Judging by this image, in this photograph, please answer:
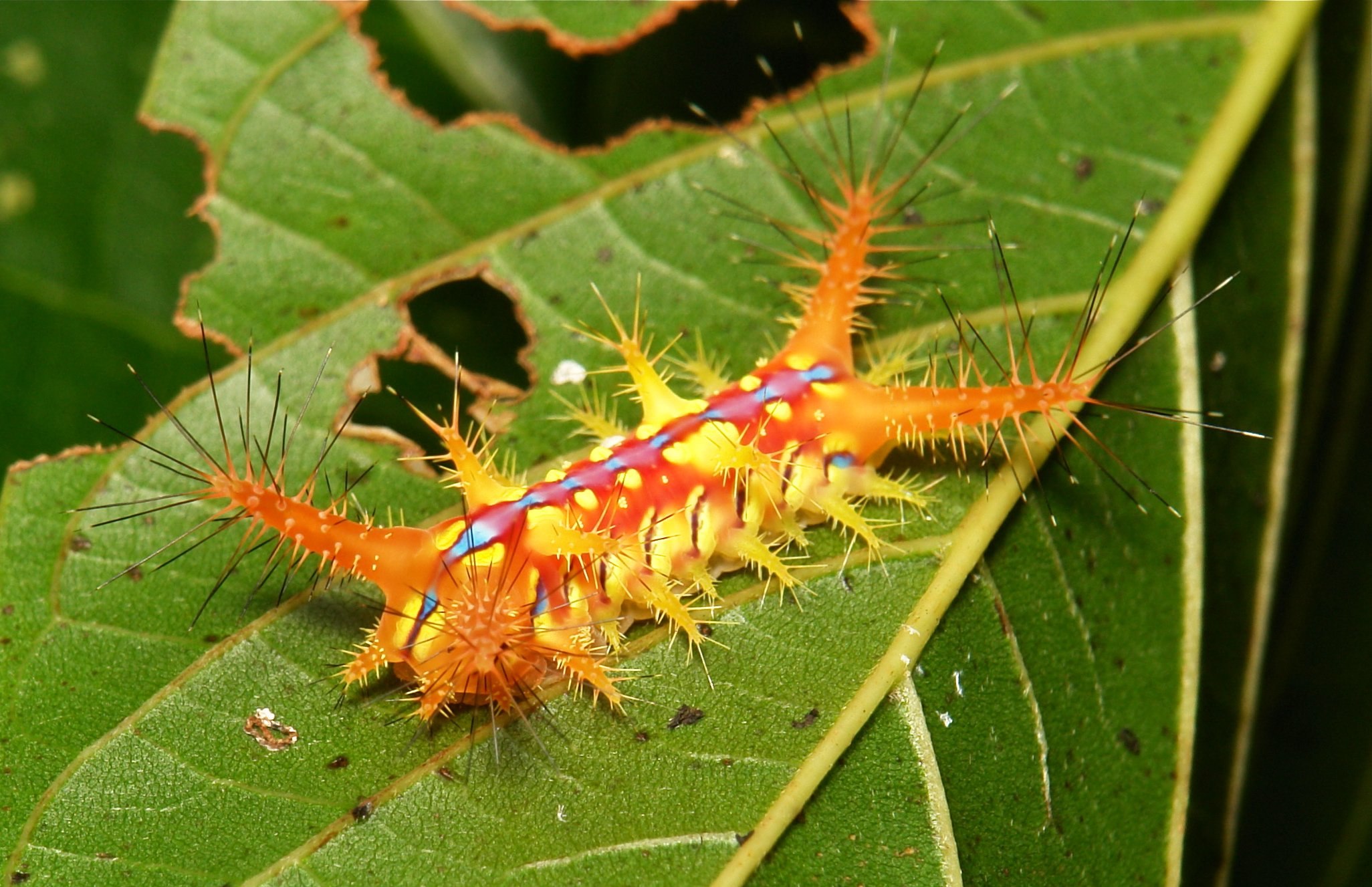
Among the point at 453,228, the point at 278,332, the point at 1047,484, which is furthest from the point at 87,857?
the point at 1047,484

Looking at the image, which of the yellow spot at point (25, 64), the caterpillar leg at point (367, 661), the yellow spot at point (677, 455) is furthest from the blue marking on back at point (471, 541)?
the yellow spot at point (25, 64)

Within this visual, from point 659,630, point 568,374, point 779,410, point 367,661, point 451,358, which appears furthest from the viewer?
point 451,358

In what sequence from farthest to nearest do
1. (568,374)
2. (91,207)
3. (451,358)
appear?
1. (91,207)
2. (451,358)
3. (568,374)

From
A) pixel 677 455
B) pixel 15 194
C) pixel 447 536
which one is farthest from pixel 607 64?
pixel 15 194

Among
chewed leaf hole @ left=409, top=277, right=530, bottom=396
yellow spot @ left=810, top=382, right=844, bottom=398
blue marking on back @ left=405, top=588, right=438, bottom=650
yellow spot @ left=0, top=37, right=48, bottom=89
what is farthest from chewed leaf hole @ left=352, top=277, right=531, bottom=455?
yellow spot @ left=0, top=37, right=48, bottom=89

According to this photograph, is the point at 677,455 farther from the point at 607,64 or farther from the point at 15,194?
the point at 15,194

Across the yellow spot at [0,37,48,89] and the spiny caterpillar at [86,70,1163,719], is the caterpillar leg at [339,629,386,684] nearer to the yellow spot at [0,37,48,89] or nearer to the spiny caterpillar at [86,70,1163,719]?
the spiny caterpillar at [86,70,1163,719]

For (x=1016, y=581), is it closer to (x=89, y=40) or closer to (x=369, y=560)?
(x=369, y=560)
